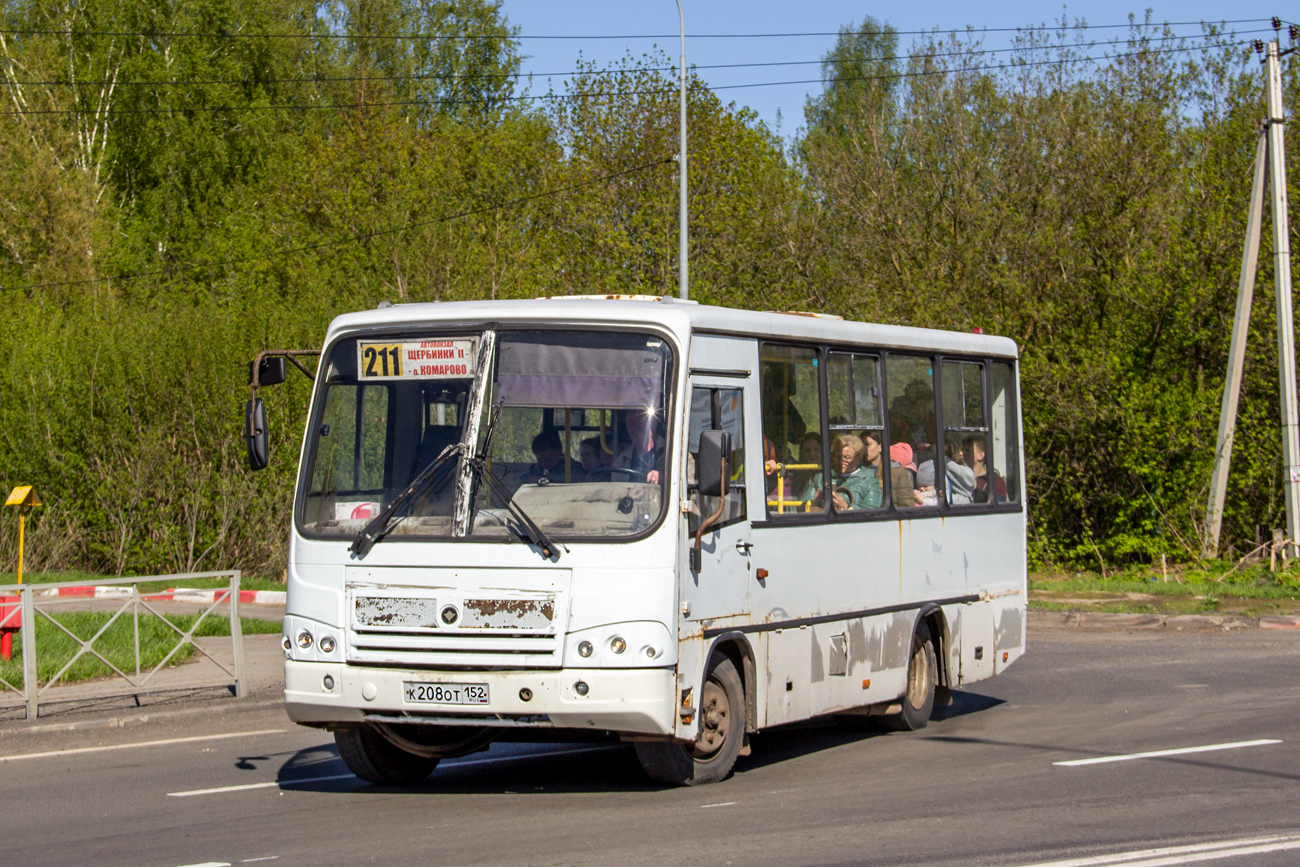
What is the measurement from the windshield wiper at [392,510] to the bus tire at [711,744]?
1847 mm

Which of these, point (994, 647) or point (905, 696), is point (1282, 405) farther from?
point (905, 696)

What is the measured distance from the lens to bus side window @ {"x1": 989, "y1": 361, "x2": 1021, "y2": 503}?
1296 cm

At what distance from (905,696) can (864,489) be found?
1639 mm

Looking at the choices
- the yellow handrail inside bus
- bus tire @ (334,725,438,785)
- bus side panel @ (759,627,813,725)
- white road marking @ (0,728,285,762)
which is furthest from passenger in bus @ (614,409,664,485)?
white road marking @ (0,728,285,762)

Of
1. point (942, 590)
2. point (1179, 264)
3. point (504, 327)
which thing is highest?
point (1179, 264)

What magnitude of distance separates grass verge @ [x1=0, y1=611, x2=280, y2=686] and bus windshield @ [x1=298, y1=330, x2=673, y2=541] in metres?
5.39

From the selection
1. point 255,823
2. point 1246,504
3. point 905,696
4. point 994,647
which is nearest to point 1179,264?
point 1246,504

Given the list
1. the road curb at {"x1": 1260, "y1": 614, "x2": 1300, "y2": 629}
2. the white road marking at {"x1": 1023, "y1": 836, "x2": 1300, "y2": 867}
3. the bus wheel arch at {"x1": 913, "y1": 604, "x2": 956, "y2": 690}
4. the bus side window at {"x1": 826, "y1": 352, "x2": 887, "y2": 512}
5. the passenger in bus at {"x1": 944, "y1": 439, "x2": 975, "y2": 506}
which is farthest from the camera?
the road curb at {"x1": 1260, "y1": 614, "x2": 1300, "y2": 629}

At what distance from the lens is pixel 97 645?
1403cm

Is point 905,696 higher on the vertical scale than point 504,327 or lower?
lower

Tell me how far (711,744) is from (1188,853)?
2919mm

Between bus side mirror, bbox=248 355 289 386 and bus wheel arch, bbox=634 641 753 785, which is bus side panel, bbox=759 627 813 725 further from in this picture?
bus side mirror, bbox=248 355 289 386

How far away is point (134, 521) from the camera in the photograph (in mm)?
27297

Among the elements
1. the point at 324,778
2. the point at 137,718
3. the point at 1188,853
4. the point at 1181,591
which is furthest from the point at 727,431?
the point at 1181,591
